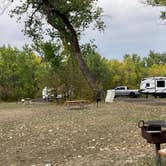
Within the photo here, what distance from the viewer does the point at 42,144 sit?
1423cm

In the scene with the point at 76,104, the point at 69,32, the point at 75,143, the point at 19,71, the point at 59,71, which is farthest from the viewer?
the point at 19,71

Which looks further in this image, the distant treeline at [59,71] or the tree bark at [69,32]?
the distant treeline at [59,71]

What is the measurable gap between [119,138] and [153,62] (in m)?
102

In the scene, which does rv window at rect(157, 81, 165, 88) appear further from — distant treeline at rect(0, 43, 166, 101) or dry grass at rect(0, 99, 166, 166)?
dry grass at rect(0, 99, 166, 166)

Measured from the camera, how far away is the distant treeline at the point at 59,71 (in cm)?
4088

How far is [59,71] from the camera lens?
138 feet

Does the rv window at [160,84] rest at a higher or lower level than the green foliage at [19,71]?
lower

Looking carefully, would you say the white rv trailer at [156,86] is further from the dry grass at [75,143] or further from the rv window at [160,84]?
the dry grass at [75,143]

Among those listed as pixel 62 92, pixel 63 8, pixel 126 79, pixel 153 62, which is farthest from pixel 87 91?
pixel 153 62

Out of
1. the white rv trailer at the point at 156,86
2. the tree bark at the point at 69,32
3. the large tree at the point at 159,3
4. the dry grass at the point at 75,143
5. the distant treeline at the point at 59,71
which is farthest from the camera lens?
the white rv trailer at the point at 156,86

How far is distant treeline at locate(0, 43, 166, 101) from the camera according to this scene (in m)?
40.9

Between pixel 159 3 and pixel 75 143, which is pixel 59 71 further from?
pixel 75 143

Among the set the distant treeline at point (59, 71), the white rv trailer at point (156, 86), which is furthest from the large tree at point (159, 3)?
the white rv trailer at point (156, 86)

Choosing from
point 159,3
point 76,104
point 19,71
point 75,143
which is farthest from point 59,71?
point 75,143
